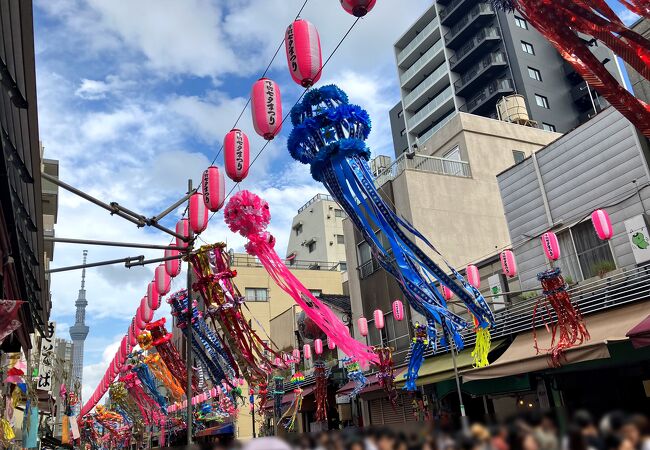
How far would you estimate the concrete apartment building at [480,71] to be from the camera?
4450 centimetres

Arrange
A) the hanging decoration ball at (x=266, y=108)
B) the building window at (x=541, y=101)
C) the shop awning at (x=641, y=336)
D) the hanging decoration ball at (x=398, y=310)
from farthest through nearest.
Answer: the building window at (x=541, y=101) < the hanging decoration ball at (x=398, y=310) < the hanging decoration ball at (x=266, y=108) < the shop awning at (x=641, y=336)

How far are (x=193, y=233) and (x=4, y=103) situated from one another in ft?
31.4

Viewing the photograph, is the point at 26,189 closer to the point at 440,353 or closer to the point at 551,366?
the point at 551,366

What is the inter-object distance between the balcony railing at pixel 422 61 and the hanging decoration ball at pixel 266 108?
142 ft

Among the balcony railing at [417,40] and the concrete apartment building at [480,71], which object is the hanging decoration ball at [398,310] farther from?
the balcony railing at [417,40]

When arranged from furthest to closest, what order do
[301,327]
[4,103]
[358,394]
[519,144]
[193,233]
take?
Result: [301,327] < [519,144] < [358,394] < [193,233] < [4,103]

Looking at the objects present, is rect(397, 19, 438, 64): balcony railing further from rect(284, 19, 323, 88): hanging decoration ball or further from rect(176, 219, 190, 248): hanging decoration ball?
rect(284, 19, 323, 88): hanging decoration ball

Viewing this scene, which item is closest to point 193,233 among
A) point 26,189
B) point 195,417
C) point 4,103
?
point 26,189

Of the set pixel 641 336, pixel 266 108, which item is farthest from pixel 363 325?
pixel 266 108

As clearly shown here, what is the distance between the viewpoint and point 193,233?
1502cm

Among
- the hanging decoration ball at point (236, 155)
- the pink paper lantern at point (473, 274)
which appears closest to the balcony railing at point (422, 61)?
the pink paper lantern at point (473, 274)

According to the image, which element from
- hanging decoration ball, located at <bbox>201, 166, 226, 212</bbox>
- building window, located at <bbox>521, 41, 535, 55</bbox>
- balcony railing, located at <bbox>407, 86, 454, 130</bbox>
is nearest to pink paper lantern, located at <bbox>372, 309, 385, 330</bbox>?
hanging decoration ball, located at <bbox>201, 166, 226, 212</bbox>

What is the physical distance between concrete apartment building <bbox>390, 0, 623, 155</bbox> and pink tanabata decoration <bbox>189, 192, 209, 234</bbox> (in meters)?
29.3

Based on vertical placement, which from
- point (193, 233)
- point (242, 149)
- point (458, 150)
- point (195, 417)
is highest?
point (458, 150)
